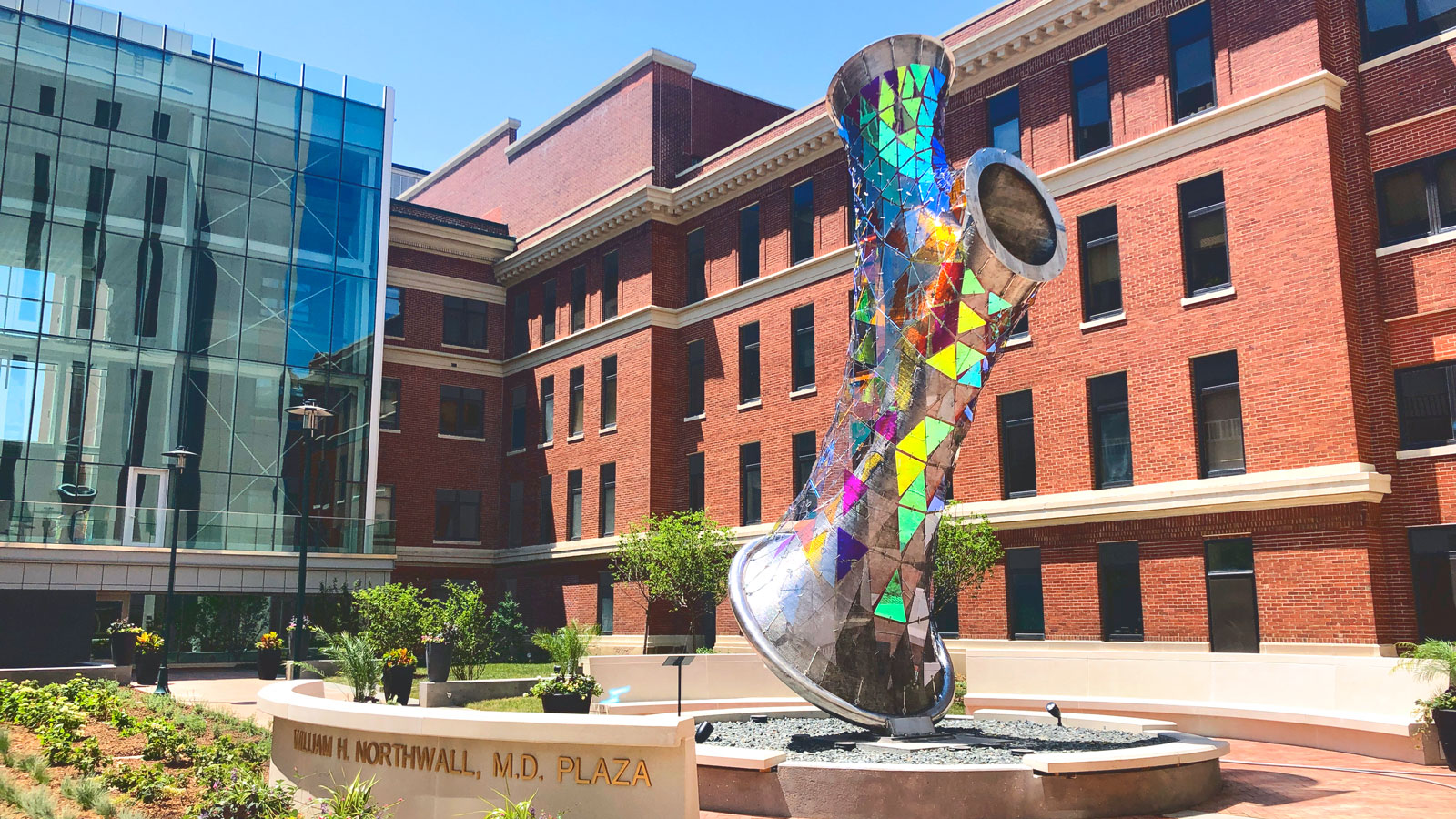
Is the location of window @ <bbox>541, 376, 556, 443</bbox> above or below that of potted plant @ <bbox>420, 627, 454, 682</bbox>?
above

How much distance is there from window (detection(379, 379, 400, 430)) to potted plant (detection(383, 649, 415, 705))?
26.4 meters

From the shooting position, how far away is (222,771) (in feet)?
37.6

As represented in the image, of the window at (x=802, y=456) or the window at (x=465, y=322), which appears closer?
the window at (x=802, y=456)

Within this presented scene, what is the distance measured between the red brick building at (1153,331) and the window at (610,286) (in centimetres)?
100

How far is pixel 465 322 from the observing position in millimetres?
49281

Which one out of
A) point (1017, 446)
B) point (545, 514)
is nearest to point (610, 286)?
point (545, 514)

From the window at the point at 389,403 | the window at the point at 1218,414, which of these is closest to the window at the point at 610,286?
the window at the point at 389,403

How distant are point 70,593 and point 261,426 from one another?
14.6 metres

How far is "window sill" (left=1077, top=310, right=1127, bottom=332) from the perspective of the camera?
89.1 feet

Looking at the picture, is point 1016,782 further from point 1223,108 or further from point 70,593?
point 70,593

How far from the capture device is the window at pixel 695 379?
40438mm

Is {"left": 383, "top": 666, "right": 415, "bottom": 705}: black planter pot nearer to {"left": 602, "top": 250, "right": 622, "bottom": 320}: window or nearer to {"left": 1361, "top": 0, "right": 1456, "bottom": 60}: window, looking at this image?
{"left": 1361, "top": 0, "right": 1456, "bottom": 60}: window

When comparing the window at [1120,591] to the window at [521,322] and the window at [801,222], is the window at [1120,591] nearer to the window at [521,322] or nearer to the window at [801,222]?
the window at [801,222]

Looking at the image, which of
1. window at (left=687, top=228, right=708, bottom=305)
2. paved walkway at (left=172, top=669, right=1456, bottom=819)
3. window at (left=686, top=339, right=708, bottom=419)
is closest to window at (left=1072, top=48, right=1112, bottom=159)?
window at (left=687, top=228, right=708, bottom=305)
